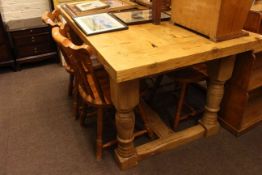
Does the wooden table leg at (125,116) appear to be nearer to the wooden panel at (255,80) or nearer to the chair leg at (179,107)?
the chair leg at (179,107)

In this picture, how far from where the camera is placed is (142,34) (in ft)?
4.99

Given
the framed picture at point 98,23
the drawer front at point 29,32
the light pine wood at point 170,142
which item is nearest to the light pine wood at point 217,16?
the framed picture at point 98,23

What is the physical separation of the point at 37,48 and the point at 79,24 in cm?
153

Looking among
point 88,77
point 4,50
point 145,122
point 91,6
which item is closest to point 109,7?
point 91,6

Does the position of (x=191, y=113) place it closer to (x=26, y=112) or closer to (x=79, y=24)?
(x=79, y=24)

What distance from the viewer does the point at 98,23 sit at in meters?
1.69

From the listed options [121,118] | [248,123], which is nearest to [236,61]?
[248,123]

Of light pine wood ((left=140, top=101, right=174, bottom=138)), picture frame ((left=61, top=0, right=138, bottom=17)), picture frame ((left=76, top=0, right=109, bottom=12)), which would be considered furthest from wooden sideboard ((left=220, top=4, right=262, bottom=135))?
picture frame ((left=76, top=0, right=109, bottom=12))

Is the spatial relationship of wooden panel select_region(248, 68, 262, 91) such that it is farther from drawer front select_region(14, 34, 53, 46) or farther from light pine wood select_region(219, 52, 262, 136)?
drawer front select_region(14, 34, 53, 46)

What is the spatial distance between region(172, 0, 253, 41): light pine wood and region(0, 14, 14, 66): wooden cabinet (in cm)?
210

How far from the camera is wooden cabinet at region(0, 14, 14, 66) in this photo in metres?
2.76

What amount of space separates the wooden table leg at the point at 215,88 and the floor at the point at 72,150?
11 cm

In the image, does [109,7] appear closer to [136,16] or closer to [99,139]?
[136,16]

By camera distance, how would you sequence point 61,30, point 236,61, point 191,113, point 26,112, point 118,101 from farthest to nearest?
point 26,112, point 191,113, point 236,61, point 61,30, point 118,101
